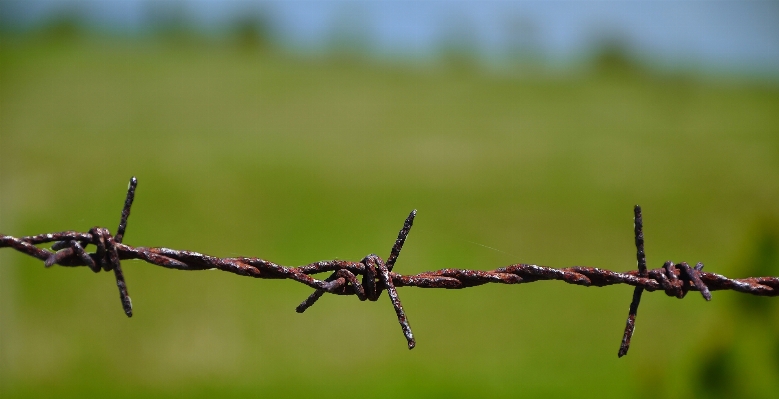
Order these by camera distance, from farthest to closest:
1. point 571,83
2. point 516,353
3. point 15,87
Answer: point 571,83 → point 15,87 → point 516,353

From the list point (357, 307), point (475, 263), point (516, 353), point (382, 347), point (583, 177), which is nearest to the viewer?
point (516, 353)

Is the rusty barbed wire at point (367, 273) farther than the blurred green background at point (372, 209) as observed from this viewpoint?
No

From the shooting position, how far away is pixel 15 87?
8.77 meters

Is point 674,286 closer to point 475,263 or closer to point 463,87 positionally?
point 475,263

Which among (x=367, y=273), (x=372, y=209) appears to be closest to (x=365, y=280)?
(x=367, y=273)

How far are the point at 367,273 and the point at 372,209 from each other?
5.43 m

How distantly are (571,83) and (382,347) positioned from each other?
6359mm

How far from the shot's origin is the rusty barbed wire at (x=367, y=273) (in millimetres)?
894

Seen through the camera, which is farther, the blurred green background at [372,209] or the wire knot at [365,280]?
the blurred green background at [372,209]

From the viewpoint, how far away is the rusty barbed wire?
894mm

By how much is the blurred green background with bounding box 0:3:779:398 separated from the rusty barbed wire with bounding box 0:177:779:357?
4.4 inches

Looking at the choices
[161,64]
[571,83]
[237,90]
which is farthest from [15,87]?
[571,83]

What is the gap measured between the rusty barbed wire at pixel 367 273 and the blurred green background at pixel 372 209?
113 millimetres

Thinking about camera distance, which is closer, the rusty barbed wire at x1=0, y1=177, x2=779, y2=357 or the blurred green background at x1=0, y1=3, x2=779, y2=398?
the rusty barbed wire at x1=0, y1=177, x2=779, y2=357
